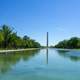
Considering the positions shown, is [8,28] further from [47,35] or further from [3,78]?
[3,78]

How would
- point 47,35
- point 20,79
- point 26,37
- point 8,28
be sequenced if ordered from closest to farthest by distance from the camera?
point 20,79 → point 8,28 → point 47,35 → point 26,37

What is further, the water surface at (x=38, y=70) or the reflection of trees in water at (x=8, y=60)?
the reflection of trees in water at (x=8, y=60)

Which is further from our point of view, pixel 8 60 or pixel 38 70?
pixel 8 60

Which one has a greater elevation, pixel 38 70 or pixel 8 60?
pixel 8 60

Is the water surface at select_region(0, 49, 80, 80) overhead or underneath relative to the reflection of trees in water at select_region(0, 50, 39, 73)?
underneath

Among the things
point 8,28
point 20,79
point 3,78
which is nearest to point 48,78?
point 20,79

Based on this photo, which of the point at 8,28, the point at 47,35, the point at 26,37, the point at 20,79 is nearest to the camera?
the point at 20,79

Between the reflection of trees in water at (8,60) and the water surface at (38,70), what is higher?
the reflection of trees in water at (8,60)

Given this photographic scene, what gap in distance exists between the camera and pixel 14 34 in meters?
80.4

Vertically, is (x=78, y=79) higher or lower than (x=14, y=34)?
lower

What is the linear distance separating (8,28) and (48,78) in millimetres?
65671

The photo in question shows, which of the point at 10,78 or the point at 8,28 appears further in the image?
the point at 8,28

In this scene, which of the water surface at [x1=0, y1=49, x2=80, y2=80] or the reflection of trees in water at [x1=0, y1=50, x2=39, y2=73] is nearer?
the water surface at [x1=0, y1=49, x2=80, y2=80]

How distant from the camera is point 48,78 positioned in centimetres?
1284
